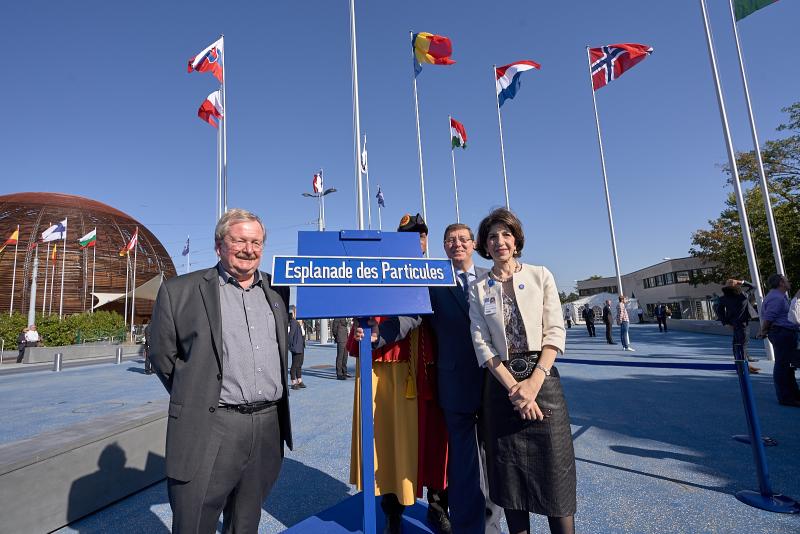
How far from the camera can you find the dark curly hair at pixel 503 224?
2176mm

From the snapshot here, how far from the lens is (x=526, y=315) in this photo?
1971 mm

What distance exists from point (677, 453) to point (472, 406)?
313cm

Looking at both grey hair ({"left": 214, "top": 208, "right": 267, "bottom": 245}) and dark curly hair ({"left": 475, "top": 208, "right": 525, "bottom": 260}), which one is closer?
grey hair ({"left": 214, "top": 208, "right": 267, "bottom": 245})

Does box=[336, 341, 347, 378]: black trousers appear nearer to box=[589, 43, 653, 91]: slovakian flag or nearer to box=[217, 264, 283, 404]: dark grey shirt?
box=[217, 264, 283, 404]: dark grey shirt

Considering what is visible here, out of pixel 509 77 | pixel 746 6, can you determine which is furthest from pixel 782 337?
pixel 509 77

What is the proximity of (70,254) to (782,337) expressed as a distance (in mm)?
67353

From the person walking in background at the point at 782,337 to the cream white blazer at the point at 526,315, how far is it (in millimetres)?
5417

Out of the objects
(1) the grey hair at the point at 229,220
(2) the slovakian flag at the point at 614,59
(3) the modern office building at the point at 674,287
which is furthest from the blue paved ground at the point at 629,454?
(3) the modern office building at the point at 674,287

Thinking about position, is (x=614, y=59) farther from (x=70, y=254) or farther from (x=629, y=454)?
(x=70, y=254)

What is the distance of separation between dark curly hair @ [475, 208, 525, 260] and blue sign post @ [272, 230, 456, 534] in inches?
11.6

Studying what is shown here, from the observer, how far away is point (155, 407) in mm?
4211

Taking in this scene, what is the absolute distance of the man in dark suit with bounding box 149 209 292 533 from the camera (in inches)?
68.4

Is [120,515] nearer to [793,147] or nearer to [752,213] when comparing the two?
[752,213]

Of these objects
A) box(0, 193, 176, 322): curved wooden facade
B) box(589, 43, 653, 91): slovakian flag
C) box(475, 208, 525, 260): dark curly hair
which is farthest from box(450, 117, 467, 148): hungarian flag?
box(0, 193, 176, 322): curved wooden facade
